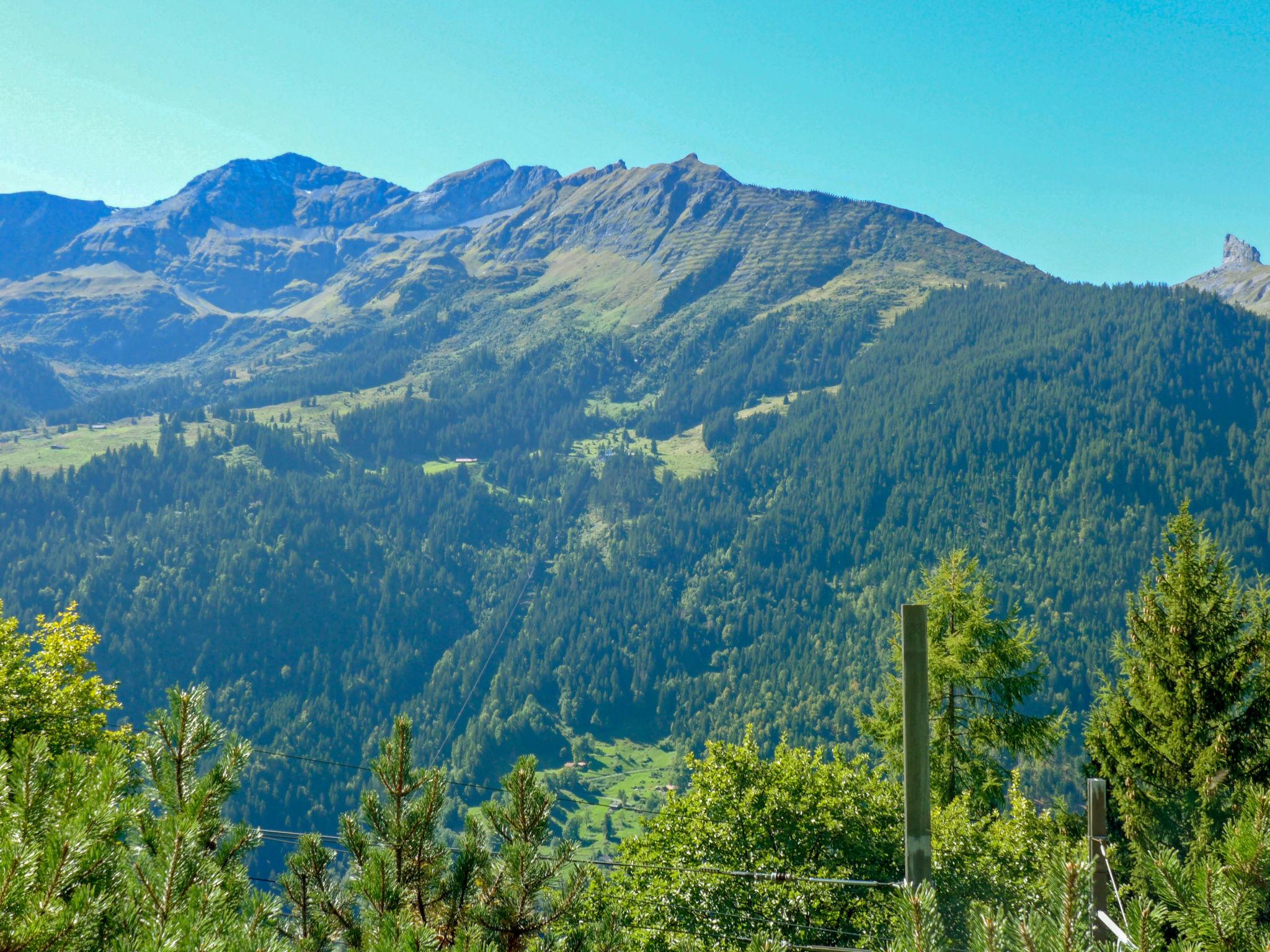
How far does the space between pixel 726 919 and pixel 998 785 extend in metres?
9.89

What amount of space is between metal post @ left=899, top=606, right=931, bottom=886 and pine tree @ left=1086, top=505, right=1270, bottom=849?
14.7m

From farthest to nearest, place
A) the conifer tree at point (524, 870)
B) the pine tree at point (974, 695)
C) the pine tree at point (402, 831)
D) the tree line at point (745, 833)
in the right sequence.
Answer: the pine tree at point (974, 695)
the pine tree at point (402, 831)
the conifer tree at point (524, 870)
the tree line at point (745, 833)

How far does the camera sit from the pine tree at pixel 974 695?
27.7 m

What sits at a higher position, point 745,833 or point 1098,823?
point 1098,823

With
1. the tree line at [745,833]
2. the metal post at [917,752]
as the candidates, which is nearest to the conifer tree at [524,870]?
the tree line at [745,833]

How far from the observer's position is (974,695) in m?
28.9

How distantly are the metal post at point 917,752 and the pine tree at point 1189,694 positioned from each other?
48.2ft

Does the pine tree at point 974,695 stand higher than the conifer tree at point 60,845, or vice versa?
the conifer tree at point 60,845

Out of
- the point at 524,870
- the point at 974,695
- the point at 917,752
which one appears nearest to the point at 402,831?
the point at 524,870

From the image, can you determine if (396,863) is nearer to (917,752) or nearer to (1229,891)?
(917,752)

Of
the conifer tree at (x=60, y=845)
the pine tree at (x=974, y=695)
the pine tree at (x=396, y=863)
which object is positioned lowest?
the pine tree at (x=974, y=695)

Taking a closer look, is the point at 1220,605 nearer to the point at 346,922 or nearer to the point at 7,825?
the point at 346,922

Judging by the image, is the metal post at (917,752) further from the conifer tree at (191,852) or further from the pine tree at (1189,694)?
the pine tree at (1189,694)

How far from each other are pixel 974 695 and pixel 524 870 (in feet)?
76.3
